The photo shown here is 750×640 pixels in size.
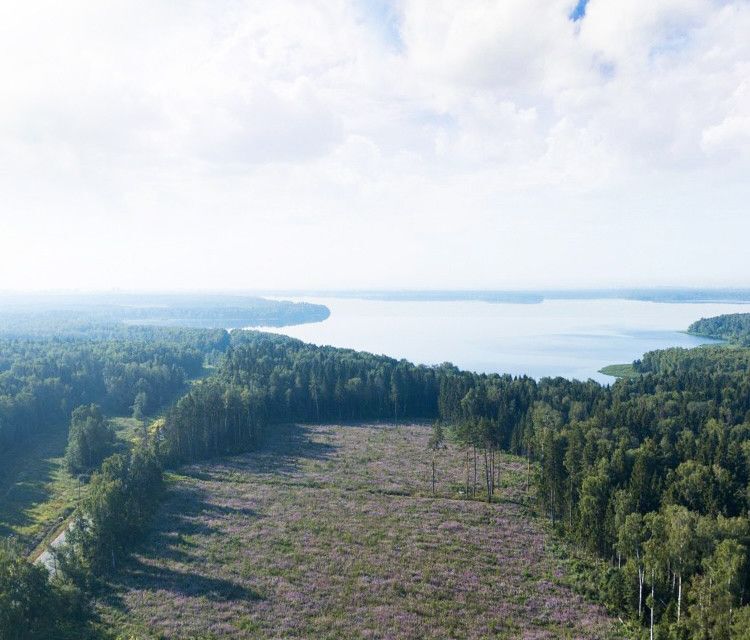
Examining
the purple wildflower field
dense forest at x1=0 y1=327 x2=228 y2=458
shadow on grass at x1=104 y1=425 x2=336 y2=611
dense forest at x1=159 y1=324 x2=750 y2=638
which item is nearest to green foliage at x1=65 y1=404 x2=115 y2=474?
dense forest at x1=159 y1=324 x2=750 y2=638

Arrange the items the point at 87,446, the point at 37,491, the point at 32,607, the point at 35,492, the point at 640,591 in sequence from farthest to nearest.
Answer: the point at 87,446
the point at 37,491
the point at 35,492
the point at 640,591
the point at 32,607

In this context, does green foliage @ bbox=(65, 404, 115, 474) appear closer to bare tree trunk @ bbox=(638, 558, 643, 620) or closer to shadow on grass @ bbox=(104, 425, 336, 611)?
shadow on grass @ bbox=(104, 425, 336, 611)

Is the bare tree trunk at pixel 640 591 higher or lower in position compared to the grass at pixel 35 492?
higher

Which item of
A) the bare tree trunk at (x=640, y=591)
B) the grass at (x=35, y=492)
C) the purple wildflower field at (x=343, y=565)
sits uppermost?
the bare tree trunk at (x=640, y=591)

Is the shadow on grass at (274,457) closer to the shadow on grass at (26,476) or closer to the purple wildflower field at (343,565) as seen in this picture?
the purple wildflower field at (343,565)

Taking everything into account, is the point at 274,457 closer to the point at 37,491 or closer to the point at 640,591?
the point at 37,491

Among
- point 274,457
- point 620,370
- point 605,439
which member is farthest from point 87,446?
point 620,370

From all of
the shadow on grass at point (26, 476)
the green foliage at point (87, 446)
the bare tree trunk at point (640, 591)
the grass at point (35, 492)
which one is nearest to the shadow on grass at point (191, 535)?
the grass at point (35, 492)
